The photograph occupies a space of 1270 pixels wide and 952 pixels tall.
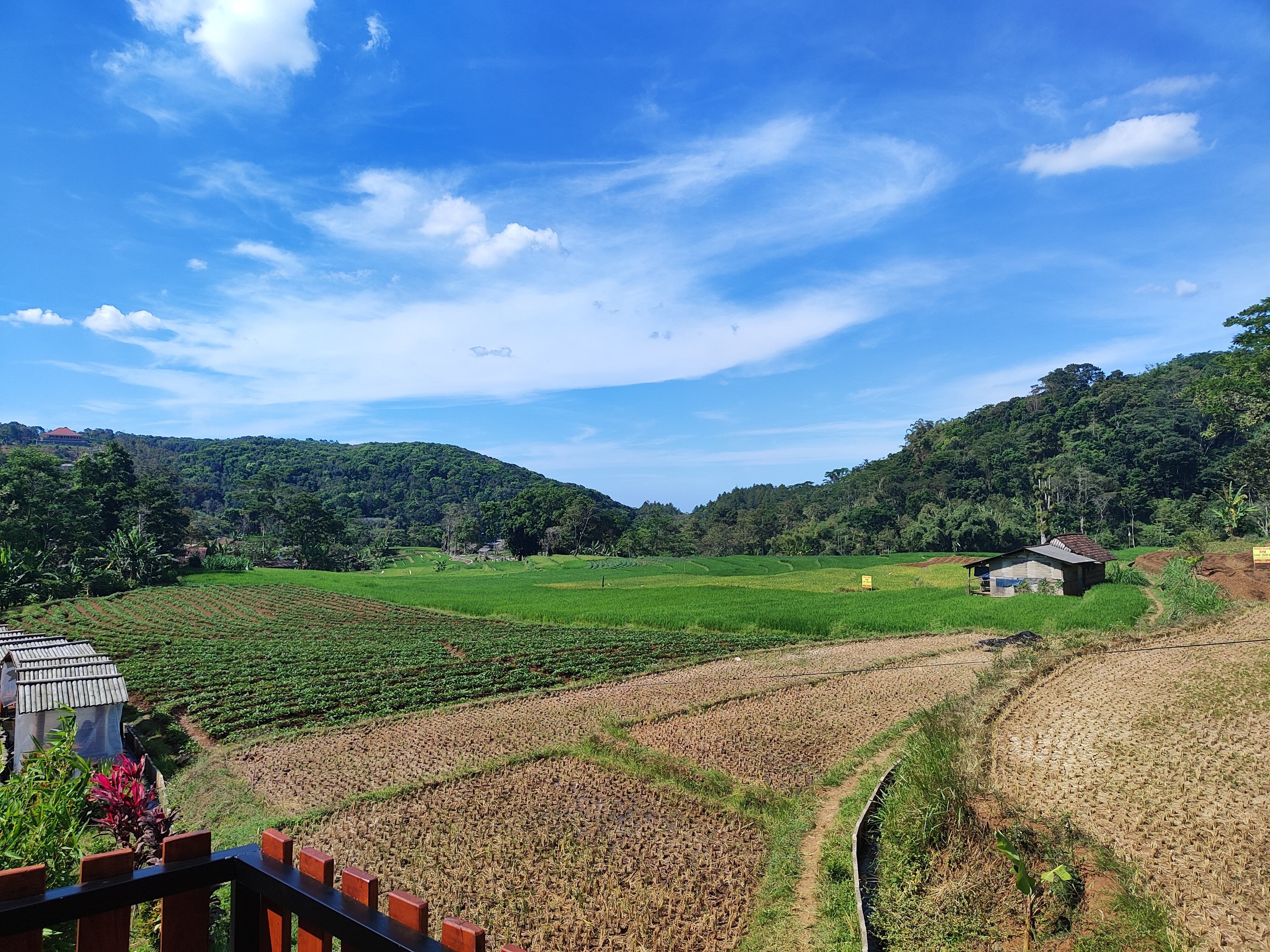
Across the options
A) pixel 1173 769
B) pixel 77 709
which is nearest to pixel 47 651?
pixel 77 709

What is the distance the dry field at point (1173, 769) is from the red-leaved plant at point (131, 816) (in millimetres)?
8944

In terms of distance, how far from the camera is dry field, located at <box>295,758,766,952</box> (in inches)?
290

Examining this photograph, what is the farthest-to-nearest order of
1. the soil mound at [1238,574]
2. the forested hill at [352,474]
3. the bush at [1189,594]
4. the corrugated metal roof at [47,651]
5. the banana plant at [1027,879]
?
the forested hill at [352,474] < the soil mound at [1238,574] < the bush at [1189,594] < the corrugated metal roof at [47,651] < the banana plant at [1027,879]

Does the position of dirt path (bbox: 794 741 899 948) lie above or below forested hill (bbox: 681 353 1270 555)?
below

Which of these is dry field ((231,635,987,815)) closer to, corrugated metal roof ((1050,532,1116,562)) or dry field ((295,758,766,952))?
dry field ((295,758,766,952))

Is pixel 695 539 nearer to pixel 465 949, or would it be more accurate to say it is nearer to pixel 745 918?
pixel 745 918

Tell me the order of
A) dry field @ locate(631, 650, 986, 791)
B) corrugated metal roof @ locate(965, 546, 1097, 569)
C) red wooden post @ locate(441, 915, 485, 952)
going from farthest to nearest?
corrugated metal roof @ locate(965, 546, 1097, 569) → dry field @ locate(631, 650, 986, 791) → red wooden post @ locate(441, 915, 485, 952)

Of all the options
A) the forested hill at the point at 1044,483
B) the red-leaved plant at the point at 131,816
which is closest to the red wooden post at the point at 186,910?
the red-leaved plant at the point at 131,816

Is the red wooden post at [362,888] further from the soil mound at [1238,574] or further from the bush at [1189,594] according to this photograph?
the soil mound at [1238,574]

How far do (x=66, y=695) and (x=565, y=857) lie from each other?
8.77 meters

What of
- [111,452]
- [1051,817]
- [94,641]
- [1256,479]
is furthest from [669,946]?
[111,452]

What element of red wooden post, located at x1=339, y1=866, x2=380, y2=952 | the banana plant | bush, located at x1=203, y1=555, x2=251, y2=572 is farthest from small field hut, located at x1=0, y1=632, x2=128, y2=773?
bush, located at x1=203, y1=555, x2=251, y2=572

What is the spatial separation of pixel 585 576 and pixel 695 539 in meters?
43.0

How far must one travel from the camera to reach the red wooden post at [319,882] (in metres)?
1.89
